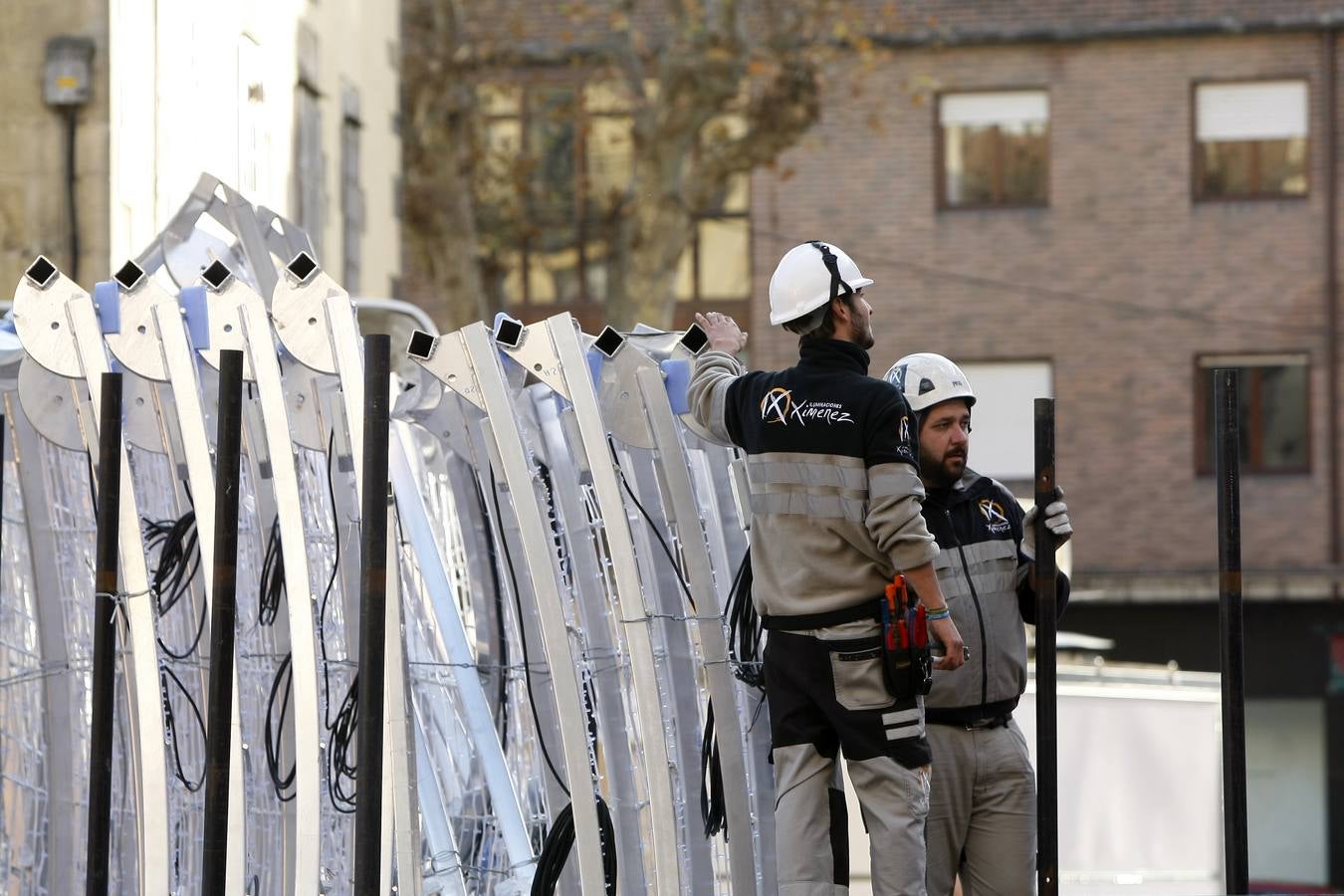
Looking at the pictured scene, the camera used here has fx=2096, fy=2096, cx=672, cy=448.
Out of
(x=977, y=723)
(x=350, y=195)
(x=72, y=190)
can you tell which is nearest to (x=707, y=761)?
(x=977, y=723)

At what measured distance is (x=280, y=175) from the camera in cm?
1291

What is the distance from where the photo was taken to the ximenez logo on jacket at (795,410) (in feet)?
15.3

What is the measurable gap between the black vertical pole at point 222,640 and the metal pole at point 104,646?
0.29 meters

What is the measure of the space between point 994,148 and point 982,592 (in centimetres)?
2148

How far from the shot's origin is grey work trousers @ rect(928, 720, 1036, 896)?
5.11 metres

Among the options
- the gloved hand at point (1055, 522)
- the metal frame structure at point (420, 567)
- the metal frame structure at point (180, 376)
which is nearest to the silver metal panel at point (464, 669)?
the metal frame structure at point (420, 567)

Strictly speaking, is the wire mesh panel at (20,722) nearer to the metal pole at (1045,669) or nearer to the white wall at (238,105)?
the metal pole at (1045,669)

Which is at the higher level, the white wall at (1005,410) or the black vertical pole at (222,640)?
the white wall at (1005,410)

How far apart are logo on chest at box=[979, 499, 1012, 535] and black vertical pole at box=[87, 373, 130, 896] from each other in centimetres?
212

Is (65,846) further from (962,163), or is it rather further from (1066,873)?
(962,163)

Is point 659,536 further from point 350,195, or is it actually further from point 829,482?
point 350,195

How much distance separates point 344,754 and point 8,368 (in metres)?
1.34

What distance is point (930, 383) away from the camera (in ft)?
17.2

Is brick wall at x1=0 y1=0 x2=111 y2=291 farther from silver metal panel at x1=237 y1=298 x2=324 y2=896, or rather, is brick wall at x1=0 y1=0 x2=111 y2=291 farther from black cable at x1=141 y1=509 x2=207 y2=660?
silver metal panel at x1=237 y1=298 x2=324 y2=896
